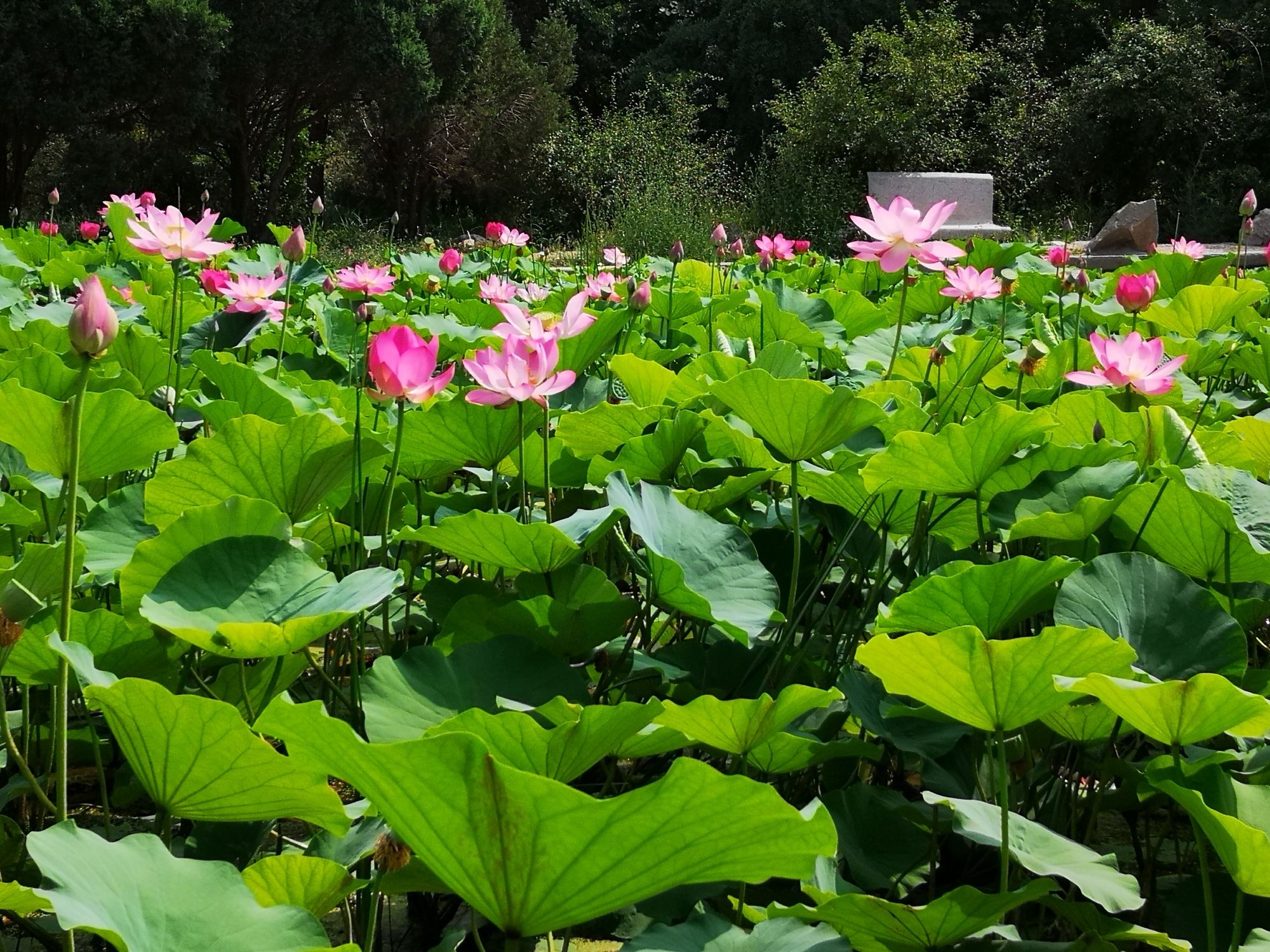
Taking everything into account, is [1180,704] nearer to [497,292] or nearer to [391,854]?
[391,854]

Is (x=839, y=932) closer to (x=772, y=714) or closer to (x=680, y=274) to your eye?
(x=772, y=714)

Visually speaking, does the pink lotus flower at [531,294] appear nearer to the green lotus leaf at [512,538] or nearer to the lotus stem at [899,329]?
the lotus stem at [899,329]

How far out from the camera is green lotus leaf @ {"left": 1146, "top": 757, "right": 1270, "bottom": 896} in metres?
0.54

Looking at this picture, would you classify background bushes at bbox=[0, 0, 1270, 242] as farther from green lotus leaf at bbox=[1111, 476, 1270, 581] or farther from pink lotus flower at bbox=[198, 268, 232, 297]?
green lotus leaf at bbox=[1111, 476, 1270, 581]

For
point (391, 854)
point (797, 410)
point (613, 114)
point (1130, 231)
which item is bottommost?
point (1130, 231)

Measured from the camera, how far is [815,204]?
10766mm

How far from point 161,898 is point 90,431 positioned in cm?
50

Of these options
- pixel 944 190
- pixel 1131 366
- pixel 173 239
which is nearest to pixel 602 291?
pixel 173 239

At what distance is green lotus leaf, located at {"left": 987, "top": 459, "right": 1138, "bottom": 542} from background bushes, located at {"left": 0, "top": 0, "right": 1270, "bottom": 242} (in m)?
6.66

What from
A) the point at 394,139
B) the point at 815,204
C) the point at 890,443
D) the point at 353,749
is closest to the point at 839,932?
the point at 353,749

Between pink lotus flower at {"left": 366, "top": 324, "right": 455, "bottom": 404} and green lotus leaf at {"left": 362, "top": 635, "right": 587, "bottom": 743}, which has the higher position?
pink lotus flower at {"left": 366, "top": 324, "right": 455, "bottom": 404}

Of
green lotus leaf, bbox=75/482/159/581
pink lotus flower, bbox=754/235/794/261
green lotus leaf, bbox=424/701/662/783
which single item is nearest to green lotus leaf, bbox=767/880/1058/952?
green lotus leaf, bbox=424/701/662/783

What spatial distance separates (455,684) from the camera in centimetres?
71

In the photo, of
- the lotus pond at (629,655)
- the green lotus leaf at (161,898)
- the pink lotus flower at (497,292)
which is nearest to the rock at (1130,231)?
the pink lotus flower at (497,292)
